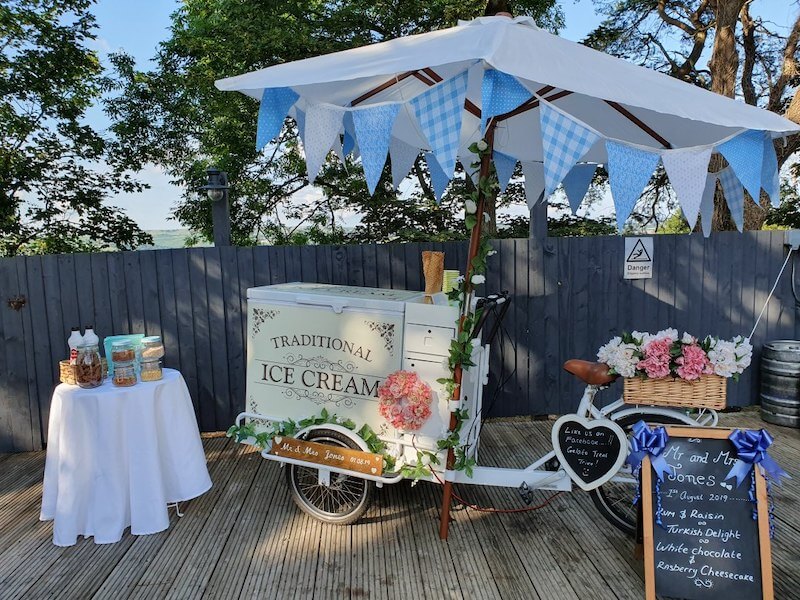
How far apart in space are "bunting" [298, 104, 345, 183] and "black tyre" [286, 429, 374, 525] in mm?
1319

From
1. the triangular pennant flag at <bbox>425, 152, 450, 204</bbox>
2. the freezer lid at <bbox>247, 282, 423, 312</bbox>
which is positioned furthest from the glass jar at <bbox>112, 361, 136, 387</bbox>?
the triangular pennant flag at <bbox>425, 152, 450, 204</bbox>

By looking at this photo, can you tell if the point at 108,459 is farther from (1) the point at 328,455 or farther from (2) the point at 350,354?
(2) the point at 350,354

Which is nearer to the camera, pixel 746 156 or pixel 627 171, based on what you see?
pixel 627 171

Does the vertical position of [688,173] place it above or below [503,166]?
below

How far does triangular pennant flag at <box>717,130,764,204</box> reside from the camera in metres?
2.32

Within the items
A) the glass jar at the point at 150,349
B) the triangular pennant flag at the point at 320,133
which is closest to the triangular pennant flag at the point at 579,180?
the triangular pennant flag at the point at 320,133

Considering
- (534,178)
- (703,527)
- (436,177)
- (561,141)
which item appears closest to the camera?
(561,141)

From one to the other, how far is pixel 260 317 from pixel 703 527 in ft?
7.43

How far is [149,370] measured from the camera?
2.95m

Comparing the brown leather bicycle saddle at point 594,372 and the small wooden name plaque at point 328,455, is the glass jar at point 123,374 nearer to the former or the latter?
the small wooden name plaque at point 328,455

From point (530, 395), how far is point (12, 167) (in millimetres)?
6985

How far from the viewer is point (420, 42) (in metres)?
2.44

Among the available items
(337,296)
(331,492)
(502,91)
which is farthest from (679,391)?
(331,492)

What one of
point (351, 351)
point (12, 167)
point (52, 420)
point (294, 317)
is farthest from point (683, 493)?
point (12, 167)
